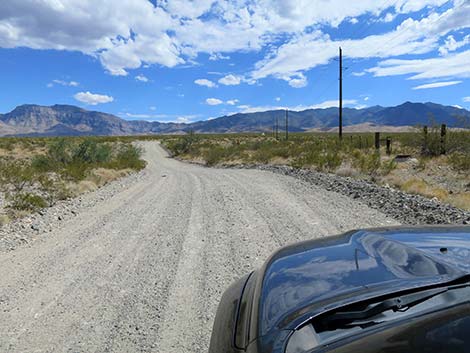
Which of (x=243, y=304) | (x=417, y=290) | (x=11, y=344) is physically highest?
(x=417, y=290)

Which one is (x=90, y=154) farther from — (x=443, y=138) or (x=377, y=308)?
(x=377, y=308)

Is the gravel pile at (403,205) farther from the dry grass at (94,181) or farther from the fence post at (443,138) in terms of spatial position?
the fence post at (443,138)

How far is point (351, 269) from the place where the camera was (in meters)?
2.18

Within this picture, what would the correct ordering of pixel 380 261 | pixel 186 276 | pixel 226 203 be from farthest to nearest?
pixel 226 203 < pixel 186 276 < pixel 380 261

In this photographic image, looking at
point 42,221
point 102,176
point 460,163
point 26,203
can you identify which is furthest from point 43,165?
A: point 460,163

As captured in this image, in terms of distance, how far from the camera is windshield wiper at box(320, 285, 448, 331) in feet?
5.47

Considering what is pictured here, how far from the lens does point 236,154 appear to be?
35.1 meters

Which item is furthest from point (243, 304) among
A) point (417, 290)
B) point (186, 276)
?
point (186, 276)

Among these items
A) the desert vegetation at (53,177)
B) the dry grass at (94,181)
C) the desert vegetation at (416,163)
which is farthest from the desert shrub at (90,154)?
the desert vegetation at (416,163)

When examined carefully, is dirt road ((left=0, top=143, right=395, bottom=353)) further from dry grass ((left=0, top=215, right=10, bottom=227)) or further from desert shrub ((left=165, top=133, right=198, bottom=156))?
desert shrub ((left=165, top=133, right=198, bottom=156))

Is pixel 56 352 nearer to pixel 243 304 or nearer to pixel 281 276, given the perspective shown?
pixel 243 304

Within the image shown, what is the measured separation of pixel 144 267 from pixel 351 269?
14.1ft

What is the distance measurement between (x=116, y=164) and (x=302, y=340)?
77.6 feet

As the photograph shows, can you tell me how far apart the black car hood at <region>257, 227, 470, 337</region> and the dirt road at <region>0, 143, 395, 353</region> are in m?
1.77
